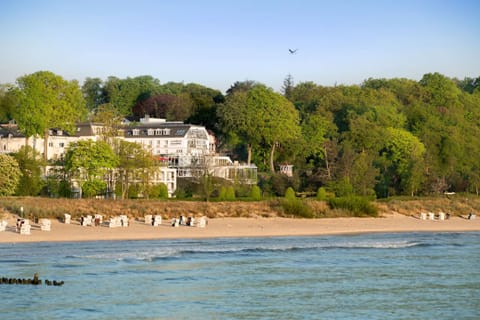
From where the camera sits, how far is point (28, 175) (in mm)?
75750

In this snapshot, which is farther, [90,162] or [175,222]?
[90,162]

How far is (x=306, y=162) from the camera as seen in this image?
100375 millimetres

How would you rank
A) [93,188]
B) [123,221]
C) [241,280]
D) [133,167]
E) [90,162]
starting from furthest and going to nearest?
[133,167]
[90,162]
[93,188]
[123,221]
[241,280]

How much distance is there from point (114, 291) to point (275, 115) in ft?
232

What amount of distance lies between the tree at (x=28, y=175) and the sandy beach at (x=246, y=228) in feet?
67.0

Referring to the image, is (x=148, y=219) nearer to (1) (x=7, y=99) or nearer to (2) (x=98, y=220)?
(2) (x=98, y=220)

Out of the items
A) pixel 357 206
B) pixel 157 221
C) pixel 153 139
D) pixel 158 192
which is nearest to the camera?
pixel 157 221

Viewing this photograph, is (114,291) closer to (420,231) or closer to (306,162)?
(420,231)

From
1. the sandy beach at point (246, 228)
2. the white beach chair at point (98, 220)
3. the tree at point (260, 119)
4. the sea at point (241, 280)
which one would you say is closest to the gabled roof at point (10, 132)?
the tree at point (260, 119)

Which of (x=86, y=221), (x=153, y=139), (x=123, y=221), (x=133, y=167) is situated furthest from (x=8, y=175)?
(x=153, y=139)

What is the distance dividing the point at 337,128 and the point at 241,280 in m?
69.4

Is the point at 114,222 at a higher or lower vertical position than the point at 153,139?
lower

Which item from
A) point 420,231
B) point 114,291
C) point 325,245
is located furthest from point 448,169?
point 114,291

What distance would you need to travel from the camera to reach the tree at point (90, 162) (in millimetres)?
77750
